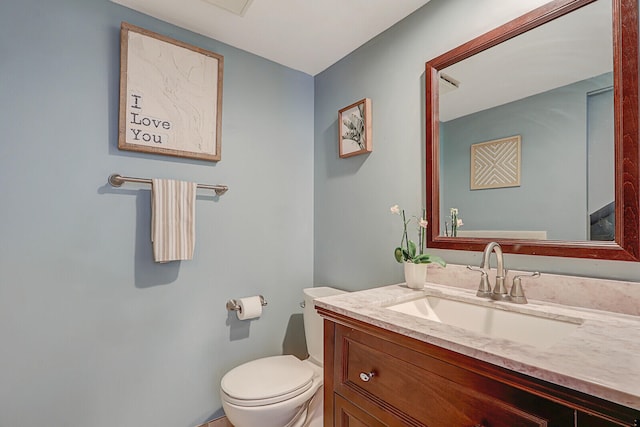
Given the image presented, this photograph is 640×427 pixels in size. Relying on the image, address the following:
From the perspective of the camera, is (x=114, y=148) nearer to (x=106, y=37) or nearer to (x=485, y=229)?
(x=106, y=37)

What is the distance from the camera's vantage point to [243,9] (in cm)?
149

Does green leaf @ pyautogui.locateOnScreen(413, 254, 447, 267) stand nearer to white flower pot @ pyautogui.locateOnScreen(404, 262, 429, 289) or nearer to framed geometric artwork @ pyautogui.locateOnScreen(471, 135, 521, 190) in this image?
white flower pot @ pyautogui.locateOnScreen(404, 262, 429, 289)

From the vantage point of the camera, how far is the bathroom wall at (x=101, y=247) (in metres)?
1.26

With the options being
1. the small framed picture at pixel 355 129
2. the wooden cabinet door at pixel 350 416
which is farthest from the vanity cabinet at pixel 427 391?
the small framed picture at pixel 355 129

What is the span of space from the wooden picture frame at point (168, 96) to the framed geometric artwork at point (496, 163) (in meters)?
1.33

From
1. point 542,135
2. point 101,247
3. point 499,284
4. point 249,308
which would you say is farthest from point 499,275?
point 101,247

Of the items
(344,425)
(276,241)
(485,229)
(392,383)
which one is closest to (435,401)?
(392,383)

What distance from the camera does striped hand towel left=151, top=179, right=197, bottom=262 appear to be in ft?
4.83

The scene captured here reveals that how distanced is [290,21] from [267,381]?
183 centimetres

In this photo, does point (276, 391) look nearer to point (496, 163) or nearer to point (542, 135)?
point (496, 163)

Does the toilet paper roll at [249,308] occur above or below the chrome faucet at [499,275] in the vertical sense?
below

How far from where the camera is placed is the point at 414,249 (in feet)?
4.42

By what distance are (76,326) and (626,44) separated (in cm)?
232

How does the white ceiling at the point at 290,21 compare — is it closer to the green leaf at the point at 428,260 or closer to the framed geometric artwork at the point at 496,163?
the framed geometric artwork at the point at 496,163
